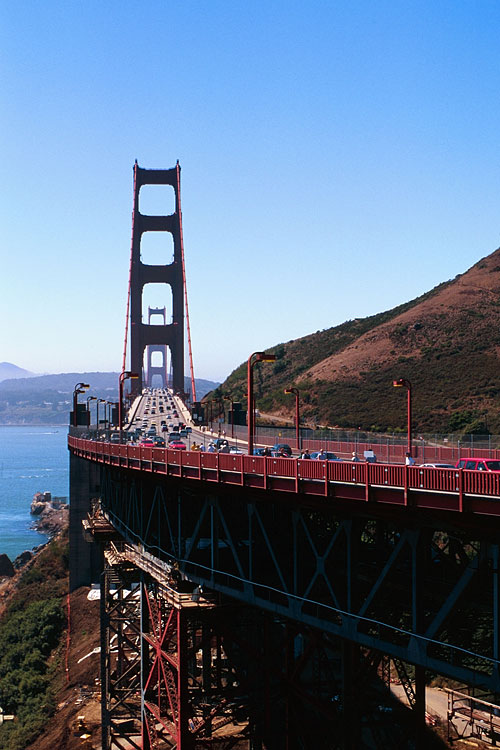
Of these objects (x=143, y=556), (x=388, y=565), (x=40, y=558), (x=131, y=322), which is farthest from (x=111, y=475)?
(x=131, y=322)

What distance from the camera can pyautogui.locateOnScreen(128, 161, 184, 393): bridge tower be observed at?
10781cm

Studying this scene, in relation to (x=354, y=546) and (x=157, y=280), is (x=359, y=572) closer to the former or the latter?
(x=354, y=546)

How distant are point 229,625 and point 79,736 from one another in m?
15.1

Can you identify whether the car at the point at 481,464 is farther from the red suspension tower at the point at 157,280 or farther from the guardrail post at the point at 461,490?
the red suspension tower at the point at 157,280

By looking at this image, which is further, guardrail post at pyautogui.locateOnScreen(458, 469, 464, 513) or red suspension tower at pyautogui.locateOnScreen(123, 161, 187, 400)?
red suspension tower at pyautogui.locateOnScreen(123, 161, 187, 400)

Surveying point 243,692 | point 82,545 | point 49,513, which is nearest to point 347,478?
point 243,692

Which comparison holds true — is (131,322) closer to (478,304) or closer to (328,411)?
(328,411)

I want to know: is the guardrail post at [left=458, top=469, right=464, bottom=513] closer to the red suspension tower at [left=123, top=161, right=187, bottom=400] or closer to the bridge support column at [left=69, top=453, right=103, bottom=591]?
the bridge support column at [left=69, top=453, right=103, bottom=591]

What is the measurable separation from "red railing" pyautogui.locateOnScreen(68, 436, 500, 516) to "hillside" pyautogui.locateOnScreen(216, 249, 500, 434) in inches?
1729

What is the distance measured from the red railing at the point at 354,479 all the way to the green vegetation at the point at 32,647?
21650 millimetres

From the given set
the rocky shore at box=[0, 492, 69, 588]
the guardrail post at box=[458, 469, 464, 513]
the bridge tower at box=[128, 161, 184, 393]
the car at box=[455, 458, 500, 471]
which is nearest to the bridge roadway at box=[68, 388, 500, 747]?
the guardrail post at box=[458, 469, 464, 513]

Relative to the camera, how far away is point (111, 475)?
38.5m

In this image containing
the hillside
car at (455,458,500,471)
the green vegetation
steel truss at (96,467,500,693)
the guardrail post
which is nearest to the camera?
the guardrail post

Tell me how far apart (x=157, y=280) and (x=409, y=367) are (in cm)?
4206
